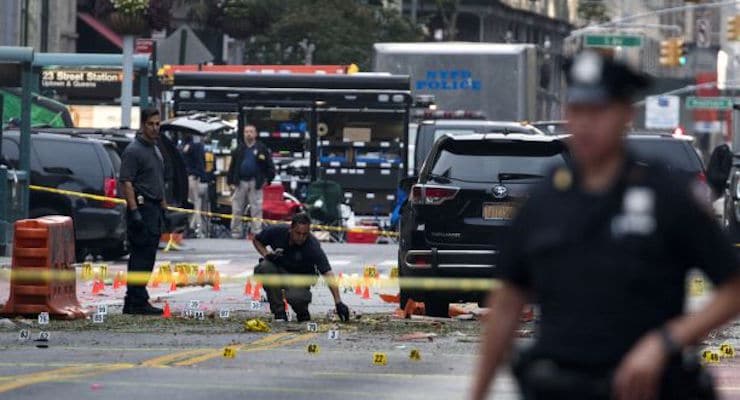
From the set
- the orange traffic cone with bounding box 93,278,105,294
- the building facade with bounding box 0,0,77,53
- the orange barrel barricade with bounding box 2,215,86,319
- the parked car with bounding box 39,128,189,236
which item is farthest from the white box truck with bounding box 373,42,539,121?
the orange barrel barricade with bounding box 2,215,86,319

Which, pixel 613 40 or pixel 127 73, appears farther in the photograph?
pixel 613 40

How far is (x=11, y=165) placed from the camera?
84.8 ft

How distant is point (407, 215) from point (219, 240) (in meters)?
15.3

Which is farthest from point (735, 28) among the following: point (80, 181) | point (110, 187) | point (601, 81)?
point (601, 81)

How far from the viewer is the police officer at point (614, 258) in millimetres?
5266

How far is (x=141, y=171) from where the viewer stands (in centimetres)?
1720

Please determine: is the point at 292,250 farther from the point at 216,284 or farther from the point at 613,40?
the point at 613,40

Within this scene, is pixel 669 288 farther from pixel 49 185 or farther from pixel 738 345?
pixel 49 185

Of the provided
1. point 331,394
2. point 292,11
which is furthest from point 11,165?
point 292,11

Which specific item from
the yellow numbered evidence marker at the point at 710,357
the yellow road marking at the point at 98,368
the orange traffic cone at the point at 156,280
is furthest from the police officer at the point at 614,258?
the orange traffic cone at the point at 156,280

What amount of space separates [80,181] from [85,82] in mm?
22349

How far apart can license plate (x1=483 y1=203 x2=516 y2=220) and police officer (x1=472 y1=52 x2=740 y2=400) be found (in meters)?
11.6

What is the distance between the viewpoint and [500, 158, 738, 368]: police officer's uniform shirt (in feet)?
17.3

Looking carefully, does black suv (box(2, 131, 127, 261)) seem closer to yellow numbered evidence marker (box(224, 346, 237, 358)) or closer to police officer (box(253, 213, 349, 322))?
police officer (box(253, 213, 349, 322))
